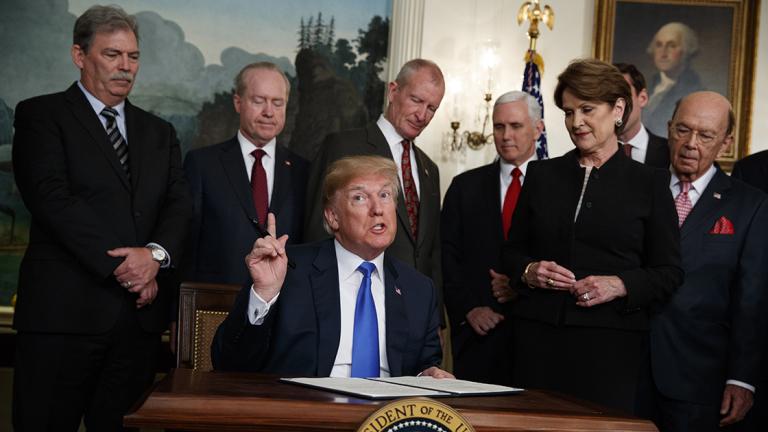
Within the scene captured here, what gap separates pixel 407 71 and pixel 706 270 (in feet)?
6.06

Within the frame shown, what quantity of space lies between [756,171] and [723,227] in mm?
919

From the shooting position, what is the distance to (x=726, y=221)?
156 inches

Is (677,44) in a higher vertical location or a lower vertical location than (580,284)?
higher

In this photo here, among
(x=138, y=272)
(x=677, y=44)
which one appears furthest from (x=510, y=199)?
(x=677, y=44)

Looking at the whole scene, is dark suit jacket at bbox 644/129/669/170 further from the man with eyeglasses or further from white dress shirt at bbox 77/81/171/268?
white dress shirt at bbox 77/81/171/268

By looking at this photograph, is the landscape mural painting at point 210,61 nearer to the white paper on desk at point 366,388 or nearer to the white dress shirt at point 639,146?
the white dress shirt at point 639,146

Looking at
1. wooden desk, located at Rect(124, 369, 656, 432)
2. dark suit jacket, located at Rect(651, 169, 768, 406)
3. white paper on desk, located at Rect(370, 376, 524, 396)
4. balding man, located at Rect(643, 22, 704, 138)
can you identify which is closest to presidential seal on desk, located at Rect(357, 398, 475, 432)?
wooden desk, located at Rect(124, 369, 656, 432)

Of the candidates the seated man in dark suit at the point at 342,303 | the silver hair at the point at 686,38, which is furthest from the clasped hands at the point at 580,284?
the silver hair at the point at 686,38

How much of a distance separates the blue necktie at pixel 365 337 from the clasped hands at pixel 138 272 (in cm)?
137

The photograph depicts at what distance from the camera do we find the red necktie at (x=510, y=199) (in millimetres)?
4785

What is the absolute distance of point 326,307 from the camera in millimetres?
2855

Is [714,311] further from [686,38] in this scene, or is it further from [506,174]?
[686,38]

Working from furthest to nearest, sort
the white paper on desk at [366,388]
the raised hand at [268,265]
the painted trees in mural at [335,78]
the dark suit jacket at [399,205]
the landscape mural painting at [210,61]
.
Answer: the painted trees in mural at [335,78] < the landscape mural painting at [210,61] < the dark suit jacket at [399,205] < the raised hand at [268,265] < the white paper on desk at [366,388]

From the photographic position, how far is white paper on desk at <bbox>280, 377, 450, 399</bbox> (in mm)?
1970
